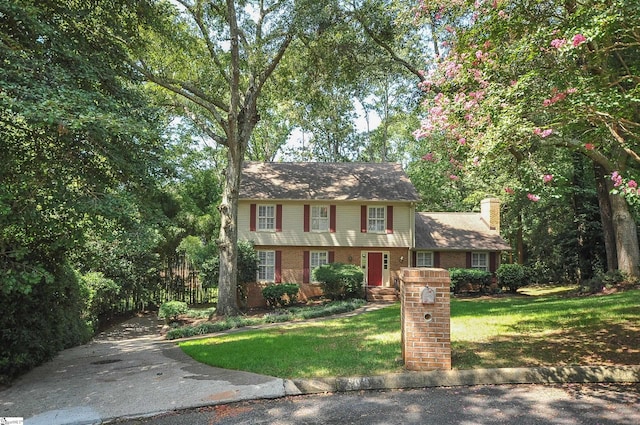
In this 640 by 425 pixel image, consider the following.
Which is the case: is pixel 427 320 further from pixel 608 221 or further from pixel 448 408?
pixel 608 221

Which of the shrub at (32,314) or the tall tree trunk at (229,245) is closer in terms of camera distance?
the shrub at (32,314)

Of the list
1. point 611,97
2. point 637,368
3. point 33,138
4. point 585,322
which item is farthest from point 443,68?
point 33,138

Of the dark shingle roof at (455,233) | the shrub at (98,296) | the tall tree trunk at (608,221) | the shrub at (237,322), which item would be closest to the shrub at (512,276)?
the dark shingle roof at (455,233)

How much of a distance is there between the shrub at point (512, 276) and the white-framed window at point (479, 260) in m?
1.24

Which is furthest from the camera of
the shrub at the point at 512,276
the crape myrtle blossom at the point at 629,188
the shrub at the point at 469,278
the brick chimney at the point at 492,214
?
the brick chimney at the point at 492,214

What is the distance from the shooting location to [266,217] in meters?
22.5

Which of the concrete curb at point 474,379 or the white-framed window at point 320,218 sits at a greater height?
the white-framed window at point 320,218

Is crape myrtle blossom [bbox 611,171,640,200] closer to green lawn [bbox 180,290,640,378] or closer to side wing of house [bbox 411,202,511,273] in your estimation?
green lawn [bbox 180,290,640,378]

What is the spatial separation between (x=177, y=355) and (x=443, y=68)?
348 inches

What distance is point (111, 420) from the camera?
5.02 metres

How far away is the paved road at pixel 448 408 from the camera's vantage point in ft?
14.6

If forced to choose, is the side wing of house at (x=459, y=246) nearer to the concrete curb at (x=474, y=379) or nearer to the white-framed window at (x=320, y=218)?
the white-framed window at (x=320, y=218)

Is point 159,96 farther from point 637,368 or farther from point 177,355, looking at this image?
point 637,368

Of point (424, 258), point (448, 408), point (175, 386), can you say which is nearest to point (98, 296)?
point (175, 386)
